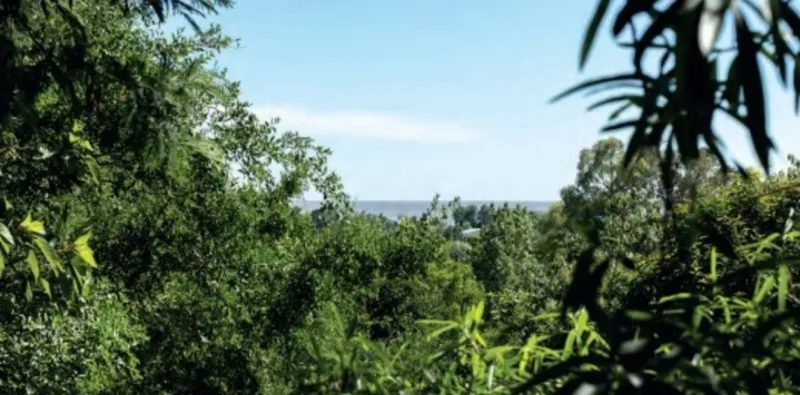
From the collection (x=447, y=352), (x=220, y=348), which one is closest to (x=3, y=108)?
(x=447, y=352)

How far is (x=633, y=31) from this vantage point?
3.54 feet

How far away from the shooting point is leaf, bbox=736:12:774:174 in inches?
38.2

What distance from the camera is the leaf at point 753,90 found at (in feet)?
3.18

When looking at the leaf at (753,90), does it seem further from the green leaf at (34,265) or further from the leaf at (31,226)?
the leaf at (31,226)

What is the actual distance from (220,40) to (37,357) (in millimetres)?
4834

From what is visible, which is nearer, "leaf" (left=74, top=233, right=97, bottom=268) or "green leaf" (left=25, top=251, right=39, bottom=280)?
"green leaf" (left=25, top=251, right=39, bottom=280)

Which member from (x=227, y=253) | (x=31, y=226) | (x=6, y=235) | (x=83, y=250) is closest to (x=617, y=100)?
(x=6, y=235)

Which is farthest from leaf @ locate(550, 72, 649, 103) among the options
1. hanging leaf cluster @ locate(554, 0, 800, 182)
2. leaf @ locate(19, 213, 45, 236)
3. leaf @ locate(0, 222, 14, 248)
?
leaf @ locate(19, 213, 45, 236)

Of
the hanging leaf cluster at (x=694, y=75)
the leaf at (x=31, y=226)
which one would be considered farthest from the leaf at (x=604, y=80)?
the leaf at (x=31, y=226)

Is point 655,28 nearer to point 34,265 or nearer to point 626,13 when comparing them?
point 626,13

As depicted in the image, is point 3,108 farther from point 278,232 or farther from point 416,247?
point 416,247

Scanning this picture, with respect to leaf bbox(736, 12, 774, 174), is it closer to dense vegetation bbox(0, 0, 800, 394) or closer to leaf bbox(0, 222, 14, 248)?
dense vegetation bbox(0, 0, 800, 394)

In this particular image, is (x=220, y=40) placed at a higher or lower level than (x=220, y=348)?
higher

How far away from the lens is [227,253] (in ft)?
36.0
